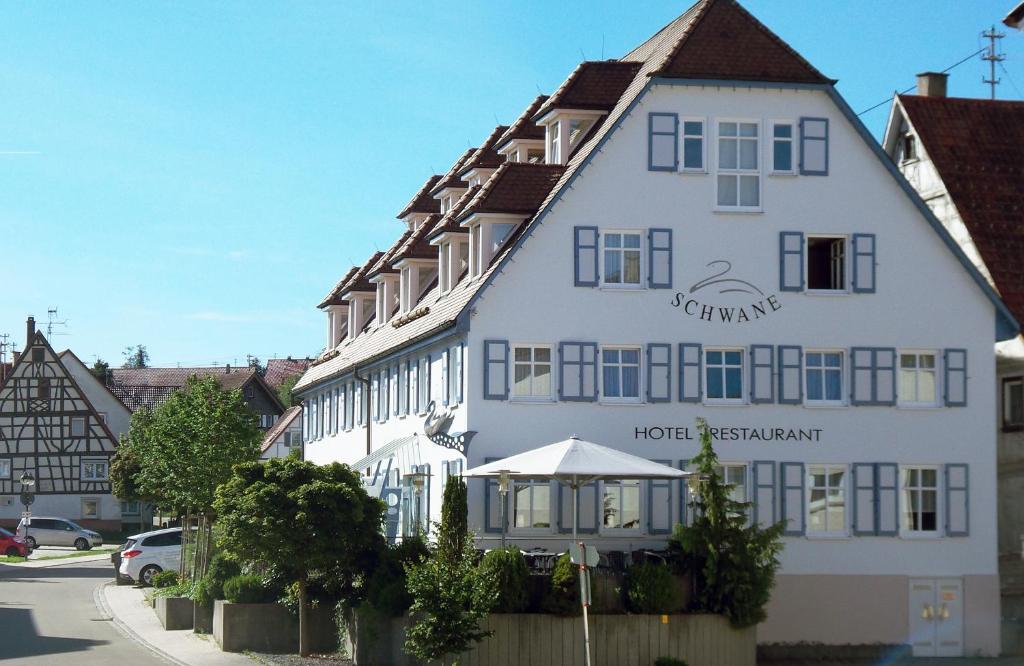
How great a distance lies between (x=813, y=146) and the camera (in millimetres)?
36062

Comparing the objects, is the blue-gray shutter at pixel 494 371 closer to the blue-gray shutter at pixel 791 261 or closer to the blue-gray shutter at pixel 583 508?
the blue-gray shutter at pixel 583 508

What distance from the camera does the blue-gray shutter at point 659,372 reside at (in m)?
35.3

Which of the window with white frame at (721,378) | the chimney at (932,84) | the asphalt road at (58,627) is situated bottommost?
the asphalt road at (58,627)

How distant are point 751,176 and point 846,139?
2.15 m

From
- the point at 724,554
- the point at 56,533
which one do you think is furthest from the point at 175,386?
the point at 724,554

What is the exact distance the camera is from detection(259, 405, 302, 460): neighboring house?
93.9 metres

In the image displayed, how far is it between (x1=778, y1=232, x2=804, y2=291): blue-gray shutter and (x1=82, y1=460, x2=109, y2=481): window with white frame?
6962cm

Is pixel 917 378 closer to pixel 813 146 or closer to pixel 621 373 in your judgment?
pixel 813 146

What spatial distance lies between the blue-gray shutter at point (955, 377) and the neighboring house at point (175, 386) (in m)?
68.9

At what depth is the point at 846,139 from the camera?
3622cm

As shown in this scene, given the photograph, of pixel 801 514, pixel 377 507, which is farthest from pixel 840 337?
pixel 377 507

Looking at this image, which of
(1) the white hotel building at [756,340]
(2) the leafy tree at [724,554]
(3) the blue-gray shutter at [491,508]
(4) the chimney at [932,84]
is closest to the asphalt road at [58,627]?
(3) the blue-gray shutter at [491,508]

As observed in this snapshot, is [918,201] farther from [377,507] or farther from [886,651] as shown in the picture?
[377,507]

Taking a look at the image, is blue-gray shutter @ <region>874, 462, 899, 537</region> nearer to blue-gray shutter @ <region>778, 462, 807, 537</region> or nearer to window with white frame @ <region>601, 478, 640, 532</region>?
blue-gray shutter @ <region>778, 462, 807, 537</region>
